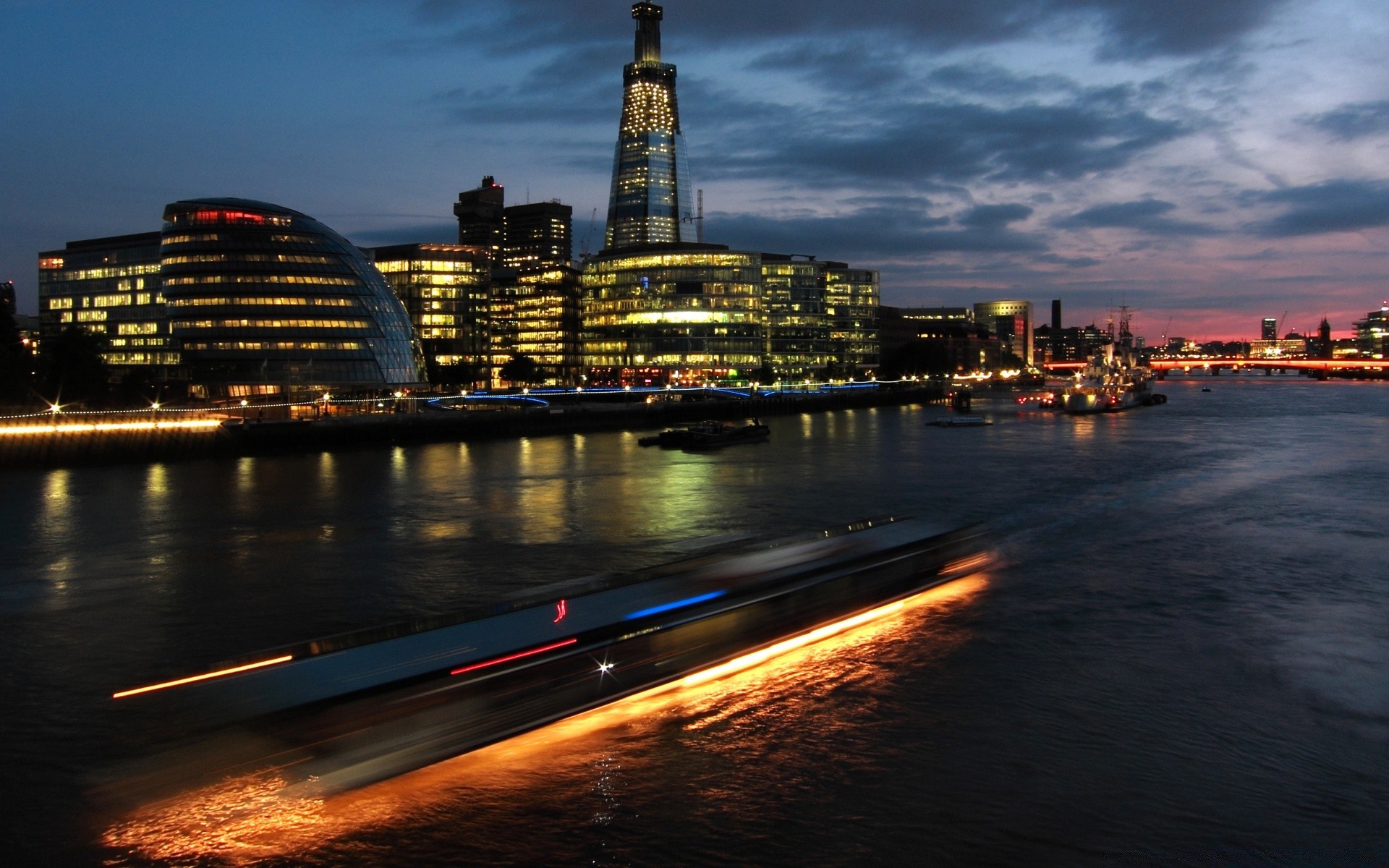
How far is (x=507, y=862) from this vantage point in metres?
7.93

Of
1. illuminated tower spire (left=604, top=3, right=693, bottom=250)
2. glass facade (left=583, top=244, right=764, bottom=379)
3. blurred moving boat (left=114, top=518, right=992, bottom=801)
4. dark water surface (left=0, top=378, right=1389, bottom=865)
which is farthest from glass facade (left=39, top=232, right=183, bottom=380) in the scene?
blurred moving boat (left=114, top=518, right=992, bottom=801)

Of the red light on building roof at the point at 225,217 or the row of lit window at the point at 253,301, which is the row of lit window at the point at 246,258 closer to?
the red light on building roof at the point at 225,217

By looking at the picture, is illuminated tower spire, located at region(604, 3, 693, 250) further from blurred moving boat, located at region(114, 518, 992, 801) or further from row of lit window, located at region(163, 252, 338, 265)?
blurred moving boat, located at region(114, 518, 992, 801)

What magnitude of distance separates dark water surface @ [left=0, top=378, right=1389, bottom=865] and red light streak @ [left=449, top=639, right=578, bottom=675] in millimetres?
1228

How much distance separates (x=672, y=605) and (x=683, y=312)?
122588 millimetres

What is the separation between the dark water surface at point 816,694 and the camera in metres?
8.34

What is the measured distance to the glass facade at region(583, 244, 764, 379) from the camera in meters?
132

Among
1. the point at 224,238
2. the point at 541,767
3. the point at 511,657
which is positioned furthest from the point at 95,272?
the point at 511,657

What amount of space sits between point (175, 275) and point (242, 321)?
315 inches

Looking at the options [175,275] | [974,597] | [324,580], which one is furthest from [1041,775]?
[175,275]

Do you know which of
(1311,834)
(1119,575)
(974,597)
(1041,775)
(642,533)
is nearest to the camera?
(1311,834)

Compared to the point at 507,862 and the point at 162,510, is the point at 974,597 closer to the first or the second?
the point at 507,862

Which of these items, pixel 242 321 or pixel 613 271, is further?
pixel 613 271

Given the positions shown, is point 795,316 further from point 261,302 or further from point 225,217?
point 225,217
